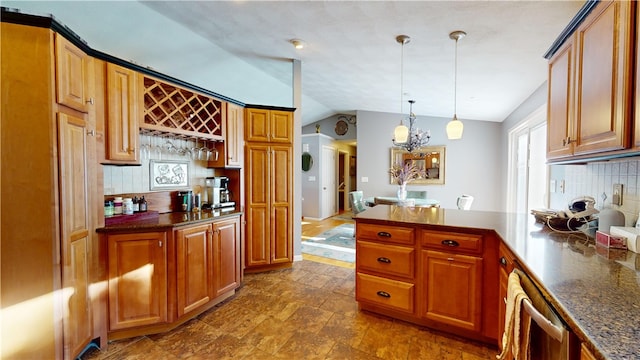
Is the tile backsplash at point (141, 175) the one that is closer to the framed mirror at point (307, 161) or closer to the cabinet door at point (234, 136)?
the cabinet door at point (234, 136)

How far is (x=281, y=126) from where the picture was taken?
3.38 metres

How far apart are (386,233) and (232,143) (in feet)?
6.39

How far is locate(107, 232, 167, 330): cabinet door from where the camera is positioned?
1.95 m

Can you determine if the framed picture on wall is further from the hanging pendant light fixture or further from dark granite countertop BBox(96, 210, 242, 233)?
the hanging pendant light fixture

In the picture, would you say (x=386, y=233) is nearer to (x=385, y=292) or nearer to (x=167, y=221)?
(x=385, y=292)

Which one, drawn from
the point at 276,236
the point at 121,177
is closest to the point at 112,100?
the point at 121,177

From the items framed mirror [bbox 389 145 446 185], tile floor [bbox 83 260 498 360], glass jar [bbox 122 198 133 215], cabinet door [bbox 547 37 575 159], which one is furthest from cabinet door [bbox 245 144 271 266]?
framed mirror [bbox 389 145 446 185]

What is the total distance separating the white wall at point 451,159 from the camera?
6.18 metres

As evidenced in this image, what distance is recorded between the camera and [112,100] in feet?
6.64

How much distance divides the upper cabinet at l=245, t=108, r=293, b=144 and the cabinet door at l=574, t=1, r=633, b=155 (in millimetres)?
2670

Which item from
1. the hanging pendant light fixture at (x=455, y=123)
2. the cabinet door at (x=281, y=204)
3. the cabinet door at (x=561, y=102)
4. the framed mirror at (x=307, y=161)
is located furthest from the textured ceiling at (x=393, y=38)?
the framed mirror at (x=307, y=161)

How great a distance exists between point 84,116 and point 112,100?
0.90ft

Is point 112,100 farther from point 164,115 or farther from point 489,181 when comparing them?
point 489,181

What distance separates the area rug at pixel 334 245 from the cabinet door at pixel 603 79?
2.94 metres
